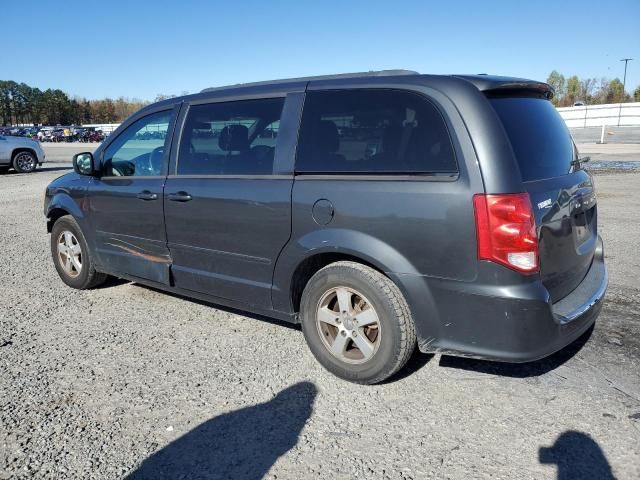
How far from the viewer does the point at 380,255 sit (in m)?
3.13

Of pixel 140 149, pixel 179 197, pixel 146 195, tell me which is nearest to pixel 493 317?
pixel 179 197

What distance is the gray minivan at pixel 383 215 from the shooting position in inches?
113

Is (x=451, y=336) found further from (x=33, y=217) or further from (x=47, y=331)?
(x=33, y=217)

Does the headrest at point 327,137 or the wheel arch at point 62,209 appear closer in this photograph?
the headrest at point 327,137

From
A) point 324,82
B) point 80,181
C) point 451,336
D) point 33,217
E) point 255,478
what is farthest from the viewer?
point 33,217

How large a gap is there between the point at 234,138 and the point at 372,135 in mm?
1219

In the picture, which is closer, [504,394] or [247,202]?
[504,394]

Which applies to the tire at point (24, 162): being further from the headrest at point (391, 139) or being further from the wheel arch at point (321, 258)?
the headrest at point (391, 139)

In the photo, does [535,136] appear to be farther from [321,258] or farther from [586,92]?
[586,92]

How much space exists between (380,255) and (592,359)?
174 cm

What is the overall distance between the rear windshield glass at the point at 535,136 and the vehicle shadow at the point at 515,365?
1277 millimetres

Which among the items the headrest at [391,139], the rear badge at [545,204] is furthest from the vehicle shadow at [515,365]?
the headrest at [391,139]

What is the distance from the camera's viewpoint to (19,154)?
1833cm

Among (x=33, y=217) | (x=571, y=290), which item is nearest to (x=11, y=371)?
(x=571, y=290)
